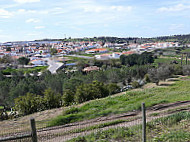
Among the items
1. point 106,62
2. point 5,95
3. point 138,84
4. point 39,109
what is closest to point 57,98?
point 39,109

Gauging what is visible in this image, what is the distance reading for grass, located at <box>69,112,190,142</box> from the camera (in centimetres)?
396

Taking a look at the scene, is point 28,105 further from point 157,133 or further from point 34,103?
point 157,133

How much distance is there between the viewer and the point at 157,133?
14.4 ft

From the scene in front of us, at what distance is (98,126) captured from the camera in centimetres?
573

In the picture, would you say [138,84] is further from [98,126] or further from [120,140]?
[120,140]

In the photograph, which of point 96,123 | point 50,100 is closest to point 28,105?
point 50,100

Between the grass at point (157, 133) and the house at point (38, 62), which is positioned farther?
the house at point (38, 62)

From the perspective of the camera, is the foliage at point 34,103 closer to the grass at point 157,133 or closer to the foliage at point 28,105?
the foliage at point 28,105

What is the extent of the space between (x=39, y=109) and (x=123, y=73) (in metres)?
16.2

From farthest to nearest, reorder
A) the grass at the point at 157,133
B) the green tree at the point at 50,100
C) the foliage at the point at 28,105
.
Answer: the green tree at the point at 50,100 < the foliage at the point at 28,105 < the grass at the point at 157,133

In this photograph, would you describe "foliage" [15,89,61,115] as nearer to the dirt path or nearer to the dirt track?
the dirt track

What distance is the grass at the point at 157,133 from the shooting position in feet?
13.0

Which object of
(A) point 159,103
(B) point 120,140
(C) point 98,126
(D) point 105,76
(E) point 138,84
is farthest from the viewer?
(D) point 105,76

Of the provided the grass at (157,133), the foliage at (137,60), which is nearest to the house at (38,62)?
the foliage at (137,60)
